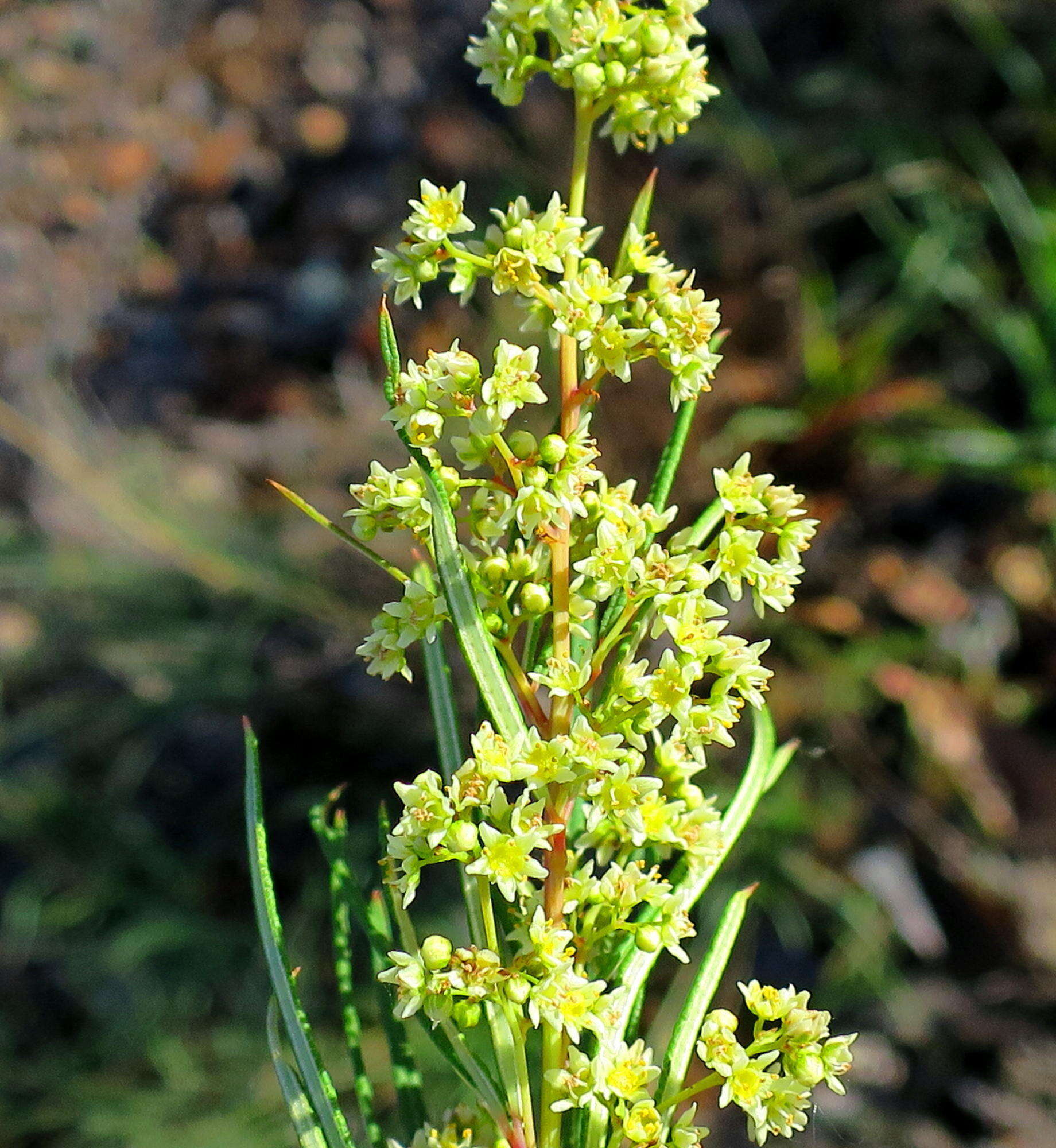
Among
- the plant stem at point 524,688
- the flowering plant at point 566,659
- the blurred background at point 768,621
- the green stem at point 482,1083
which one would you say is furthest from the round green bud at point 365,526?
the blurred background at point 768,621

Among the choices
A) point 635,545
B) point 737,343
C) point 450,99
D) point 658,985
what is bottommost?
point 658,985

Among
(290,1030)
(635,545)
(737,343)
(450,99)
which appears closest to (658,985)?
(737,343)

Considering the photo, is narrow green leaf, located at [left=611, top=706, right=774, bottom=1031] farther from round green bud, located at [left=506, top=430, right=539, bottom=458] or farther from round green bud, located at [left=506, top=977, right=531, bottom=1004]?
round green bud, located at [left=506, top=430, right=539, bottom=458]

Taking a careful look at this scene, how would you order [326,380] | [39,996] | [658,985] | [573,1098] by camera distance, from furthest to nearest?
[326,380] → [39,996] → [658,985] → [573,1098]

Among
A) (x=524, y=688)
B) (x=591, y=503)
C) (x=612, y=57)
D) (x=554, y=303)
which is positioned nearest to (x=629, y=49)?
(x=612, y=57)

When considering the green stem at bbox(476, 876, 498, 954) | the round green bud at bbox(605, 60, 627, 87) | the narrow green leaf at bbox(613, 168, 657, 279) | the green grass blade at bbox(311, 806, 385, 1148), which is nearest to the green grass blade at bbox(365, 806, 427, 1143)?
the green grass blade at bbox(311, 806, 385, 1148)

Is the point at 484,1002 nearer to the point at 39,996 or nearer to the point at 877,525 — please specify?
the point at 877,525
